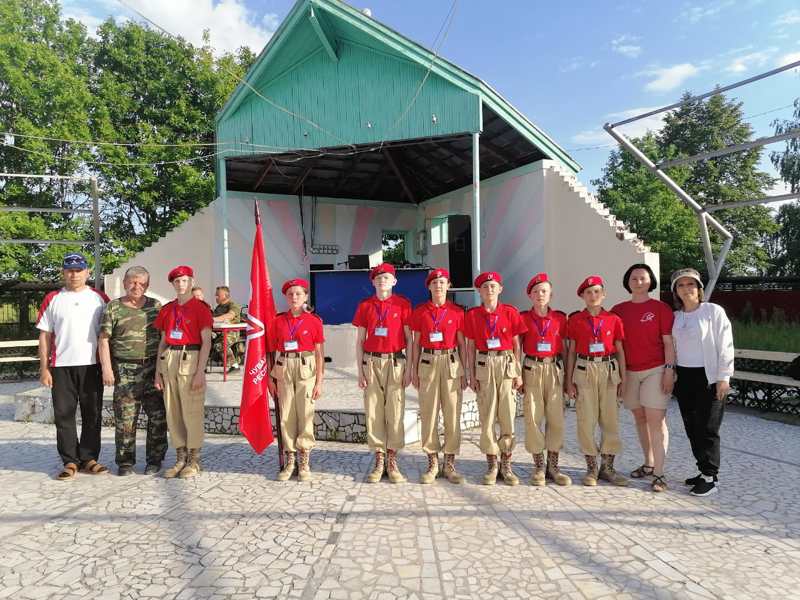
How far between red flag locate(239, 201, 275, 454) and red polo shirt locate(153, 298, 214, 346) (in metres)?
0.37

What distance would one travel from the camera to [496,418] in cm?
388

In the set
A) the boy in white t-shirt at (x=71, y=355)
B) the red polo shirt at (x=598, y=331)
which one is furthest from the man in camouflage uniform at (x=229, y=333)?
the red polo shirt at (x=598, y=331)

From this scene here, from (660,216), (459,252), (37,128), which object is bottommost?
(459,252)

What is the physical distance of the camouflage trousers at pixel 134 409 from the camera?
163 inches

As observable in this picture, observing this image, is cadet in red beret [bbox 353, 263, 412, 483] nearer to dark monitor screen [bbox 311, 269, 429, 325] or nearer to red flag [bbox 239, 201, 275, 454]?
red flag [bbox 239, 201, 275, 454]

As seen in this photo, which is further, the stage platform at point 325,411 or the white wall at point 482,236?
the white wall at point 482,236

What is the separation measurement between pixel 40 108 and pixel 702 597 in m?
21.6

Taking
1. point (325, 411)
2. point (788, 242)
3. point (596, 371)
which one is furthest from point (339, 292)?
point (788, 242)

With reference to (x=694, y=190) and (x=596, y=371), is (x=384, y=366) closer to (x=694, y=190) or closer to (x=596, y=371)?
(x=596, y=371)

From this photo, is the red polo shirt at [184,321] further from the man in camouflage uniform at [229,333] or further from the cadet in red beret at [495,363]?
the man in camouflage uniform at [229,333]

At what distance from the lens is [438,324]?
3.86 metres

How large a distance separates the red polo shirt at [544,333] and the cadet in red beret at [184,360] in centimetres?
262

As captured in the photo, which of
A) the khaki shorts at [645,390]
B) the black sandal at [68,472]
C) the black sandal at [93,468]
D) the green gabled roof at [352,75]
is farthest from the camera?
the green gabled roof at [352,75]

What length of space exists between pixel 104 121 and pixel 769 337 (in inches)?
824
